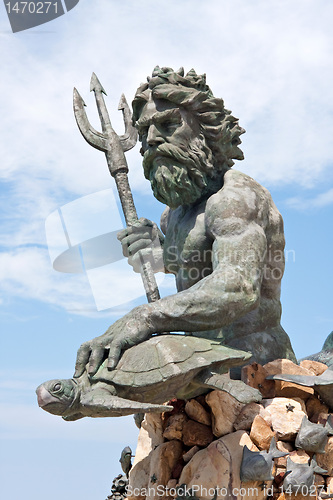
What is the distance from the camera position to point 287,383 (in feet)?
17.5

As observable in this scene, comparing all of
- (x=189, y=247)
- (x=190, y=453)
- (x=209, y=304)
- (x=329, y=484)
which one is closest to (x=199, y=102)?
(x=189, y=247)

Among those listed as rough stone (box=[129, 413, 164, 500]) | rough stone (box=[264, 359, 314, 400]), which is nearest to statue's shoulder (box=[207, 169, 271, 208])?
rough stone (box=[264, 359, 314, 400])

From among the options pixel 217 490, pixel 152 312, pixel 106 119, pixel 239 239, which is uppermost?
pixel 106 119

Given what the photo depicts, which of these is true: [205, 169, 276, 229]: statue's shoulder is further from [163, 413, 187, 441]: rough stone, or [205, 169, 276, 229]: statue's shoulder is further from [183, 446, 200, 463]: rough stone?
[183, 446, 200, 463]: rough stone

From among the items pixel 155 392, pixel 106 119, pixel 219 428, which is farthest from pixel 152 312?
pixel 106 119

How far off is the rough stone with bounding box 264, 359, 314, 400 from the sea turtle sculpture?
693 millimetres

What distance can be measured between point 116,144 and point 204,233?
4.92 ft

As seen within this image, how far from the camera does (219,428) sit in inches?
201

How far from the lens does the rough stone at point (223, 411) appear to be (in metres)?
5.07

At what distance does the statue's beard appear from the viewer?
5.33m

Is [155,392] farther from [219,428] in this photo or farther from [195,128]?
[195,128]

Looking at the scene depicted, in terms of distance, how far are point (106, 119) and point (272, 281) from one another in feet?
7.31

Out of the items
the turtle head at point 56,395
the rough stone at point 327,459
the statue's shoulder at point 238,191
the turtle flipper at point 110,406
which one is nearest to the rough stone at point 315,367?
the rough stone at point 327,459

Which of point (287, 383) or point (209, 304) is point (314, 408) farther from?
point (209, 304)
